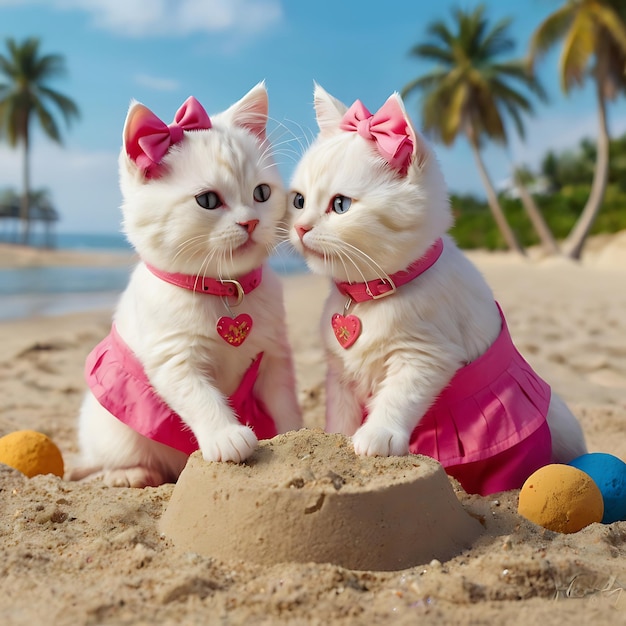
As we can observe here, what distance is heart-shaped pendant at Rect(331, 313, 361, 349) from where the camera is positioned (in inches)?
88.9

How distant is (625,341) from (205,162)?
483 cm

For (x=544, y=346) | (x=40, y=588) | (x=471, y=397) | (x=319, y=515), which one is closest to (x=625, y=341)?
(x=544, y=346)

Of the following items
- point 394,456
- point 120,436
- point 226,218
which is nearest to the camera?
point 394,456

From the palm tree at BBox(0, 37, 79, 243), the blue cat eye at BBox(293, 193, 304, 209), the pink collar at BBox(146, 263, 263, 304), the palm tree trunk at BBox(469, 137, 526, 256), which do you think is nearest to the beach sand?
the pink collar at BBox(146, 263, 263, 304)

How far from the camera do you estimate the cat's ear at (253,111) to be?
8.28ft

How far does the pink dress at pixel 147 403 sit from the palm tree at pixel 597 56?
60.4 ft

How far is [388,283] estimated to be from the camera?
2.23 m

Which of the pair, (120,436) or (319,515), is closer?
(319,515)

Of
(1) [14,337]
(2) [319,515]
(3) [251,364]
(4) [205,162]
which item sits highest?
(4) [205,162]

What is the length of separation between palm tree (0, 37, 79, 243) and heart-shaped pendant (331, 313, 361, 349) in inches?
1256

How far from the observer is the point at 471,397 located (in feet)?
7.79

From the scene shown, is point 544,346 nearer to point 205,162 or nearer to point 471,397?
point 471,397

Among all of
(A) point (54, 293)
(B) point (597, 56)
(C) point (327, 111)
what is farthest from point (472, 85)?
(C) point (327, 111)

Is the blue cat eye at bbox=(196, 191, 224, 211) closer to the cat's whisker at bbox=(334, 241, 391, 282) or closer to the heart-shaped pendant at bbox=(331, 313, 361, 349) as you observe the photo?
the cat's whisker at bbox=(334, 241, 391, 282)
